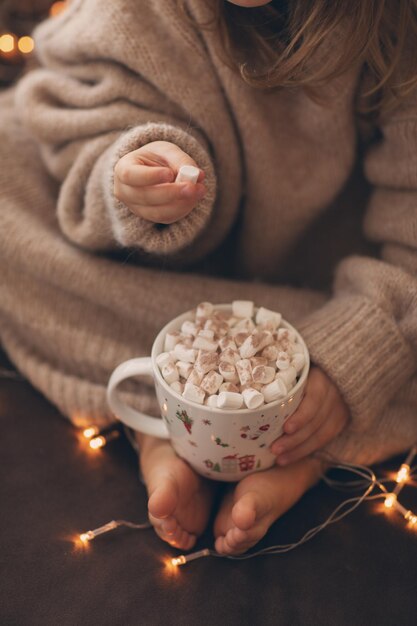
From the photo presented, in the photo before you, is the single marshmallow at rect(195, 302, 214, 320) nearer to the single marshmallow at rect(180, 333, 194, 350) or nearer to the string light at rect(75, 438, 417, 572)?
the single marshmallow at rect(180, 333, 194, 350)

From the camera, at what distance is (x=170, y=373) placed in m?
0.50

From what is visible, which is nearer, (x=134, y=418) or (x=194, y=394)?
(x=194, y=394)

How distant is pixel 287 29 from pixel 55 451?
0.55m

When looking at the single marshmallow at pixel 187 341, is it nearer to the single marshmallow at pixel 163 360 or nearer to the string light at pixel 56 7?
the single marshmallow at pixel 163 360

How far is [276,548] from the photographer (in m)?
0.56

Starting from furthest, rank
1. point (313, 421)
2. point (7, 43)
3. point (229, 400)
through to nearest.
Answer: point (7, 43) → point (313, 421) → point (229, 400)

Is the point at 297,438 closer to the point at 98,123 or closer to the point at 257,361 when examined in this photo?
the point at 257,361

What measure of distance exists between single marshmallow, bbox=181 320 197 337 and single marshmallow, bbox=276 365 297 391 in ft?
0.31

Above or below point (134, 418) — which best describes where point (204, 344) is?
above

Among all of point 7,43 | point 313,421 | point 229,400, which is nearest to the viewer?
point 229,400

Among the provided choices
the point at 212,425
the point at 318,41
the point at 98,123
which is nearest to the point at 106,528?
the point at 212,425

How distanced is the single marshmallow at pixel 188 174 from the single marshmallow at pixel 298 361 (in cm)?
19

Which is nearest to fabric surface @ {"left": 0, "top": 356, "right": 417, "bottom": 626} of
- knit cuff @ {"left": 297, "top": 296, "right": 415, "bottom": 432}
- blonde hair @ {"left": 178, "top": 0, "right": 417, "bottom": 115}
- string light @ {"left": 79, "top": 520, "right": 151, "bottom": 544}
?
string light @ {"left": 79, "top": 520, "right": 151, "bottom": 544}

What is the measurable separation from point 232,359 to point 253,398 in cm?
5
